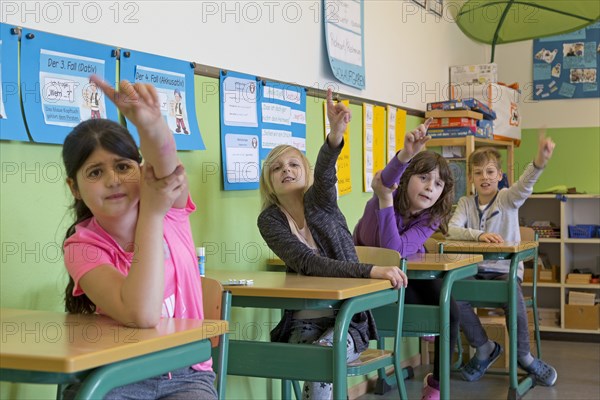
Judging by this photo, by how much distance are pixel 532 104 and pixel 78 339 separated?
5685mm

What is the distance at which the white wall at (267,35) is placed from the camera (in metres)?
2.43

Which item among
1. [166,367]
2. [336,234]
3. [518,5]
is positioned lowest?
[166,367]

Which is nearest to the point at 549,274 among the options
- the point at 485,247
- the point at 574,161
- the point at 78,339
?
the point at 574,161

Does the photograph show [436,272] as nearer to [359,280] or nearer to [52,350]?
[359,280]

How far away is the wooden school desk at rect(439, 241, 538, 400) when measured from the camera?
3.96 meters

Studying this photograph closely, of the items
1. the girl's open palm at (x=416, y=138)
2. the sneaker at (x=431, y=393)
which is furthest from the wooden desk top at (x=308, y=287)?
the sneaker at (x=431, y=393)

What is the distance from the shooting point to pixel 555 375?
450 cm

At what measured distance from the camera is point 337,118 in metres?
2.60

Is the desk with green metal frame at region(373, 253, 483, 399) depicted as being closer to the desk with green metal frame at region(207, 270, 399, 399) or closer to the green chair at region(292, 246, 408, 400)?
the green chair at region(292, 246, 408, 400)

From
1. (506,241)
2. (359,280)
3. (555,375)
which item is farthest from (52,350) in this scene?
(555,375)

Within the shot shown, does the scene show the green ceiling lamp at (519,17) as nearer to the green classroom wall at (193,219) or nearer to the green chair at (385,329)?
the green classroom wall at (193,219)

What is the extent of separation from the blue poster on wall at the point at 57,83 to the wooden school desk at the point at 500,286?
2.07 meters

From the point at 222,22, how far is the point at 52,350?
1.99 metres

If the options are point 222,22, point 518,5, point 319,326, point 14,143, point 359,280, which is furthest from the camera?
point 518,5
